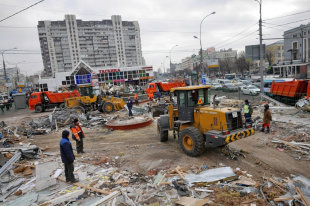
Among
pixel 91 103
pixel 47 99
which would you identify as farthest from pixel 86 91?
pixel 47 99

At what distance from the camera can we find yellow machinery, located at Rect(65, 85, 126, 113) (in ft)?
59.0

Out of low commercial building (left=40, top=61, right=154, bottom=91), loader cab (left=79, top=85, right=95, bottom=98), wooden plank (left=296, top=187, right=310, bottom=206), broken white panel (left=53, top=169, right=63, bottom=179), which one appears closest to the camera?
wooden plank (left=296, top=187, right=310, bottom=206)

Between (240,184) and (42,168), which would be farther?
(42,168)

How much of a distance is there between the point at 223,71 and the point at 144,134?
7241cm

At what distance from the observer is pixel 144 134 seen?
11.0 meters

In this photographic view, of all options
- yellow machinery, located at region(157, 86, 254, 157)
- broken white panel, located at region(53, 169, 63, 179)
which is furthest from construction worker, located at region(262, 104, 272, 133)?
broken white panel, located at region(53, 169, 63, 179)

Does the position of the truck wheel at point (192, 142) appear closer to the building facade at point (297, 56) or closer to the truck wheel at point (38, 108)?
the truck wheel at point (38, 108)

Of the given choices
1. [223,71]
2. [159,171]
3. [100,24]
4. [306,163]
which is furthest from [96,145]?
[100,24]

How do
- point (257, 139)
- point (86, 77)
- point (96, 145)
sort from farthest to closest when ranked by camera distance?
point (86, 77) → point (96, 145) → point (257, 139)

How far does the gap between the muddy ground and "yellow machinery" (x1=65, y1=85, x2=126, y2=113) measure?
7.12 m

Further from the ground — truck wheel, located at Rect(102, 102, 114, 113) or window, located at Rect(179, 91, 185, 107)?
window, located at Rect(179, 91, 185, 107)

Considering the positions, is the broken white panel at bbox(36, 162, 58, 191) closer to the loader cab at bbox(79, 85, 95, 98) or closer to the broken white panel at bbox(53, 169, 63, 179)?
the broken white panel at bbox(53, 169, 63, 179)

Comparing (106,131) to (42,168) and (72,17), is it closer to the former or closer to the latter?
(42,168)

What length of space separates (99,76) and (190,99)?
156ft
